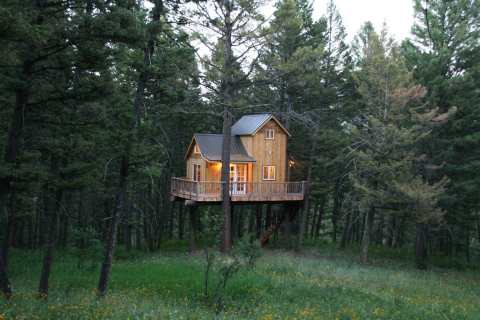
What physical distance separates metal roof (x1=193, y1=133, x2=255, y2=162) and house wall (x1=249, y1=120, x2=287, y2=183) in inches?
15.4

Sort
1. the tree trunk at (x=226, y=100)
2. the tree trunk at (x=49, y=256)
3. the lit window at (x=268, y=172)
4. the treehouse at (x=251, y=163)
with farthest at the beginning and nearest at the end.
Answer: the lit window at (x=268, y=172), the treehouse at (x=251, y=163), the tree trunk at (x=226, y=100), the tree trunk at (x=49, y=256)

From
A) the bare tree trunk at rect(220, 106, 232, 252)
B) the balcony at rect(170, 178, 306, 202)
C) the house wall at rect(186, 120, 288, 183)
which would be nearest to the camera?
the bare tree trunk at rect(220, 106, 232, 252)

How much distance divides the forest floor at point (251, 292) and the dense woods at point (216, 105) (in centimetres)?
160

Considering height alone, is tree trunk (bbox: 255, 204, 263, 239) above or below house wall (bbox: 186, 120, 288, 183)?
below

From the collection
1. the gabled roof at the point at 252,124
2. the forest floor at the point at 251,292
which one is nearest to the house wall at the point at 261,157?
the gabled roof at the point at 252,124

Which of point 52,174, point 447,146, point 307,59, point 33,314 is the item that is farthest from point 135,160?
point 447,146

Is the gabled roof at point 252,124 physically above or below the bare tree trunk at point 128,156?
above

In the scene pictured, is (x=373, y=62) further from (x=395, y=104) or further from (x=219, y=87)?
(x=219, y=87)

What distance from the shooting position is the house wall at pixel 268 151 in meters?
25.6

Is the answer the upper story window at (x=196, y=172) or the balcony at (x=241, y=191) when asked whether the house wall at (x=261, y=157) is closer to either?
the upper story window at (x=196, y=172)

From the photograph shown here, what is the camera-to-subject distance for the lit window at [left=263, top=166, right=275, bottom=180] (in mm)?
25967

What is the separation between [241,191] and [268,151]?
320cm

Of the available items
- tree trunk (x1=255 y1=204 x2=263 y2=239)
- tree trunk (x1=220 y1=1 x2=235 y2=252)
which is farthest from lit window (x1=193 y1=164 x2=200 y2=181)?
tree trunk (x1=255 y1=204 x2=263 y2=239)

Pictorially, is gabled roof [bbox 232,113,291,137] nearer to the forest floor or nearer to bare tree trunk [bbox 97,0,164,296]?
the forest floor
